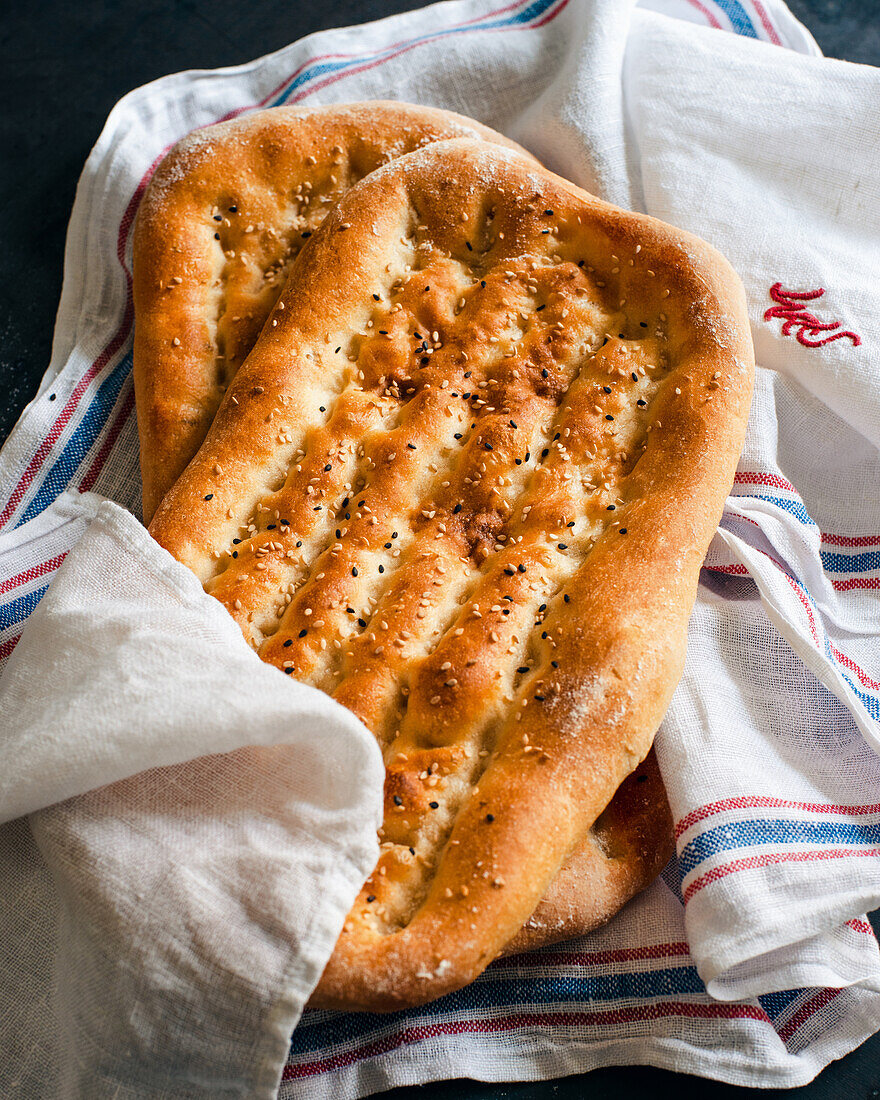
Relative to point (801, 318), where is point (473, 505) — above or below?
above

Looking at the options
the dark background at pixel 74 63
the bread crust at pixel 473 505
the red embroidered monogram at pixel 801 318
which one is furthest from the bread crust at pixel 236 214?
the red embroidered monogram at pixel 801 318

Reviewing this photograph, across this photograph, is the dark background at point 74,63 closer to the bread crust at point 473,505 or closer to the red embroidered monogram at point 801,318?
the bread crust at point 473,505

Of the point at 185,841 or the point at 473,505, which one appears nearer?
the point at 185,841

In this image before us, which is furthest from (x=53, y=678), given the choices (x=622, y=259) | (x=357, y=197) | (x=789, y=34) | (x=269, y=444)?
(x=789, y=34)

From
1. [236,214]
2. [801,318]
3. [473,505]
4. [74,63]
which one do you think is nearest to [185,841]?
[473,505]

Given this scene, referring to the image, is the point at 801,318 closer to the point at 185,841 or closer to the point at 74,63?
the point at 185,841

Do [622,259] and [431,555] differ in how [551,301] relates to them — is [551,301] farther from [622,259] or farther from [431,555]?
[431,555]
